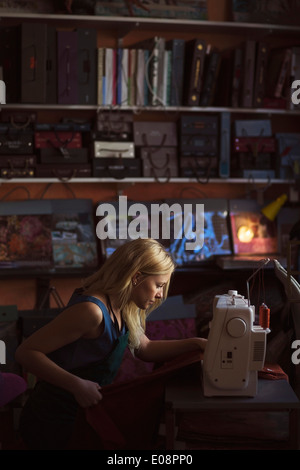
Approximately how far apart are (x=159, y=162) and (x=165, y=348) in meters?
1.79

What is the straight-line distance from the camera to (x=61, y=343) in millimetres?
1974

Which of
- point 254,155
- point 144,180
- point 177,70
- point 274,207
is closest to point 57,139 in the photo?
point 144,180

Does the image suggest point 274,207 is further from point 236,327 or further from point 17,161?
point 236,327

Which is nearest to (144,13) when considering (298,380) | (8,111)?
(8,111)

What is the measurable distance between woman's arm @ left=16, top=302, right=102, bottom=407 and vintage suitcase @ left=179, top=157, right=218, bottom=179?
1.96 metres

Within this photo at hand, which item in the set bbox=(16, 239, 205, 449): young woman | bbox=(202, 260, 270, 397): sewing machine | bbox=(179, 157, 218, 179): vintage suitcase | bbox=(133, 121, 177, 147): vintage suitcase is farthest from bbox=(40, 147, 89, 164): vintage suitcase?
bbox=(202, 260, 270, 397): sewing machine

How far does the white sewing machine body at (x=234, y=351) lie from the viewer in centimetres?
190

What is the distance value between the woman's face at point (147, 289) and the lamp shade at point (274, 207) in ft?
6.50

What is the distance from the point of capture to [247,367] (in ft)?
6.31

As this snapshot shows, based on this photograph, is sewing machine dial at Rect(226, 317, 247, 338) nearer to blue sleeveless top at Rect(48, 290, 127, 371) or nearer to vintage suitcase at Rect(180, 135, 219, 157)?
blue sleeveless top at Rect(48, 290, 127, 371)

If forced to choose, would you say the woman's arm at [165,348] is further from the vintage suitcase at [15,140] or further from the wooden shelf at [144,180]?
the vintage suitcase at [15,140]

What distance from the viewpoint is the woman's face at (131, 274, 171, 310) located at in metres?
2.10

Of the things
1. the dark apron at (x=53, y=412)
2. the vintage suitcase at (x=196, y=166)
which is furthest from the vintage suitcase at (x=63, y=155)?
the dark apron at (x=53, y=412)
